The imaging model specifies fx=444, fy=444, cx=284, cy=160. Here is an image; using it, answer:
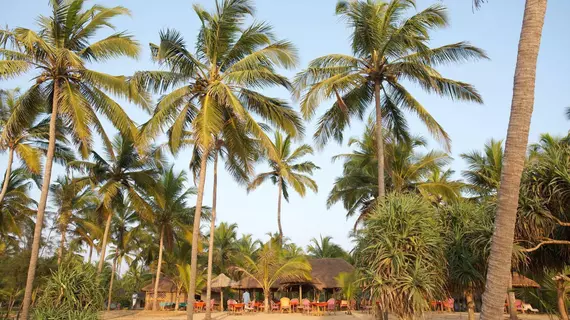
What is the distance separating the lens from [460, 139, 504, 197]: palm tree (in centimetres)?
2366

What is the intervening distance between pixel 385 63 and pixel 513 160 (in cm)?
929

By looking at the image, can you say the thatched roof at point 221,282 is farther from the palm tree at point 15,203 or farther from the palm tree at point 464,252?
the palm tree at point 464,252

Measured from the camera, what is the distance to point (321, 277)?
93.0 ft

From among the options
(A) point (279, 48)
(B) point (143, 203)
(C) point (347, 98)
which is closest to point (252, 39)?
(A) point (279, 48)

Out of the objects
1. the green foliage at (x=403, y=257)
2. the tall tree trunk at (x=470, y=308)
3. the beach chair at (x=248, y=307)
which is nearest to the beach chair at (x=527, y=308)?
the tall tree trunk at (x=470, y=308)

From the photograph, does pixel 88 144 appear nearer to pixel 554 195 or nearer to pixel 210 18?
pixel 210 18

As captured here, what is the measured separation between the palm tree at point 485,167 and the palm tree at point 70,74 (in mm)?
18524

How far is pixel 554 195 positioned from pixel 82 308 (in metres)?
11.7

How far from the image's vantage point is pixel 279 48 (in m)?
13.7

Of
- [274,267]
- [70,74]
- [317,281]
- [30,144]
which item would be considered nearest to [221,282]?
[274,267]

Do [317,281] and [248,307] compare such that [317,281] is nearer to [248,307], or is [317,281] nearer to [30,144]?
[248,307]

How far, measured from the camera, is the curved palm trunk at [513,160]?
5.51 metres

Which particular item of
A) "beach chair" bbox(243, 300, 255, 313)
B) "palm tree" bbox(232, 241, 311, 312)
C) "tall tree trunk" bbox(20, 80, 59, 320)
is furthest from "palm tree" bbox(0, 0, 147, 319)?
"beach chair" bbox(243, 300, 255, 313)

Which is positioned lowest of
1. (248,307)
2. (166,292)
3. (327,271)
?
(248,307)
